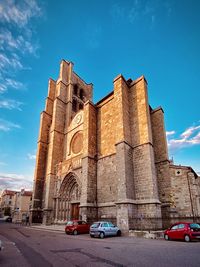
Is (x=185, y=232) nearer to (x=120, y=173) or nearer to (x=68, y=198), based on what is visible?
(x=120, y=173)

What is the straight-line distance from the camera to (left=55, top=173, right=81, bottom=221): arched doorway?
1662 centimetres

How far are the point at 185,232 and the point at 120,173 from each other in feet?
17.3

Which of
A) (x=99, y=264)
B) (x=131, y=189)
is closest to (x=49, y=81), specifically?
(x=131, y=189)

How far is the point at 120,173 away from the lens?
1238 cm

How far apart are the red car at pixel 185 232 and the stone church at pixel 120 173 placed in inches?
77.5

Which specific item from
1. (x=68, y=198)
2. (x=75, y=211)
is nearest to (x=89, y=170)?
(x=75, y=211)

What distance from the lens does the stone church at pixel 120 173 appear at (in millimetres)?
11930

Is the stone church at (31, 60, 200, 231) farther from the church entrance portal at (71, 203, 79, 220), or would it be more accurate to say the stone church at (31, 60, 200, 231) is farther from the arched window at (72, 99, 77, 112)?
the arched window at (72, 99, 77, 112)

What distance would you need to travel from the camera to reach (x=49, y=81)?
27.9 metres

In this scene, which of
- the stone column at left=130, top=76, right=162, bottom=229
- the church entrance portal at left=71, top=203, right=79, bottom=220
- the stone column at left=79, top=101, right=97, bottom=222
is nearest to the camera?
the stone column at left=130, top=76, right=162, bottom=229

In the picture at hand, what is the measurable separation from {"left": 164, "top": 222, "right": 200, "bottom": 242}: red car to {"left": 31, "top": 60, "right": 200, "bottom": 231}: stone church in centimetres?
197

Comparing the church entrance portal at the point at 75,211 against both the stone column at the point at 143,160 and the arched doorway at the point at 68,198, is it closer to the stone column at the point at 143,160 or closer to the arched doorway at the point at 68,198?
the arched doorway at the point at 68,198

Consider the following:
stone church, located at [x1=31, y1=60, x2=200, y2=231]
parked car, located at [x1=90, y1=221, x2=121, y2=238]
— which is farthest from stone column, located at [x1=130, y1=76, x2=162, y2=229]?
parked car, located at [x1=90, y1=221, x2=121, y2=238]

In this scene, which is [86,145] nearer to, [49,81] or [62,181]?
[62,181]
